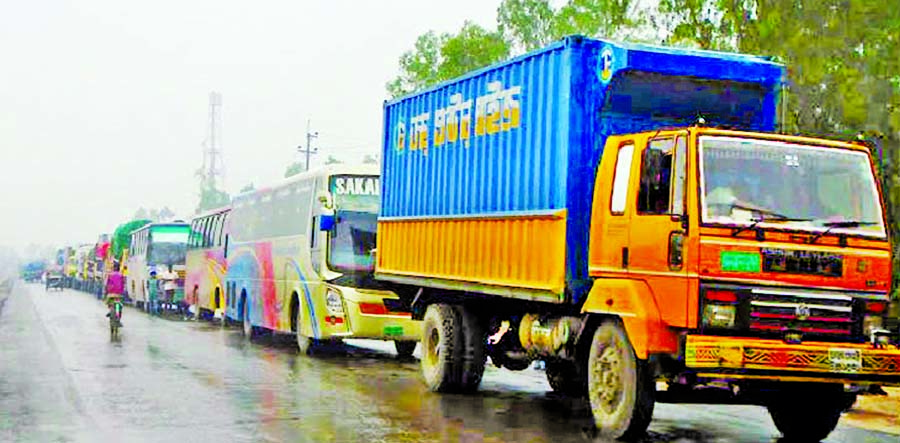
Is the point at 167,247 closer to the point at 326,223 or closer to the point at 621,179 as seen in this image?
the point at 326,223

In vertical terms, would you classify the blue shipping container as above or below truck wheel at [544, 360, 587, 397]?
above

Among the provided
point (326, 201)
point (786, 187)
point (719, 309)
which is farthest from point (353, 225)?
point (719, 309)

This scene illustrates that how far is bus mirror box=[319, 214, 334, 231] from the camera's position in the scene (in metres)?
17.8

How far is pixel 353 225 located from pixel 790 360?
1037 cm

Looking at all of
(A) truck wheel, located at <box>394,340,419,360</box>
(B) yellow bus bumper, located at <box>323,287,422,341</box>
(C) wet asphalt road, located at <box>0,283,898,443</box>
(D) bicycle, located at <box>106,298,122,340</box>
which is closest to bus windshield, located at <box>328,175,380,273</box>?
(B) yellow bus bumper, located at <box>323,287,422,341</box>

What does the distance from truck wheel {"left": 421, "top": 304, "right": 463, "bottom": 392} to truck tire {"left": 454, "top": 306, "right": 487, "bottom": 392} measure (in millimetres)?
76

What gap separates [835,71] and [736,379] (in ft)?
46.3

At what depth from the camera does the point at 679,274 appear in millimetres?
8609

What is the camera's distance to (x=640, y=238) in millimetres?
9117

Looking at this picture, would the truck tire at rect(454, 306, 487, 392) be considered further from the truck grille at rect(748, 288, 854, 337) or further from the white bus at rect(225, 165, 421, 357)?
the truck grille at rect(748, 288, 854, 337)

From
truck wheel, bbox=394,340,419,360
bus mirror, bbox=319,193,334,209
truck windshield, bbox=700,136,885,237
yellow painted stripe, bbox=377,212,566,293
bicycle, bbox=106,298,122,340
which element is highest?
bus mirror, bbox=319,193,334,209

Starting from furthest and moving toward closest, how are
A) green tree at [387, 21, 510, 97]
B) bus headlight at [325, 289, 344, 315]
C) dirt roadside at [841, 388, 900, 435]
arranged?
1. green tree at [387, 21, 510, 97]
2. bus headlight at [325, 289, 344, 315]
3. dirt roadside at [841, 388, 900, 435]

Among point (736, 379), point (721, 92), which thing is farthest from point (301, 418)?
point (721, 92)

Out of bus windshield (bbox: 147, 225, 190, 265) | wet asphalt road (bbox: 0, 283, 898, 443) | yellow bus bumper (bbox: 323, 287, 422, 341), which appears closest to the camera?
wet asphalt road (bbox: 0, 283, 898, 443)
